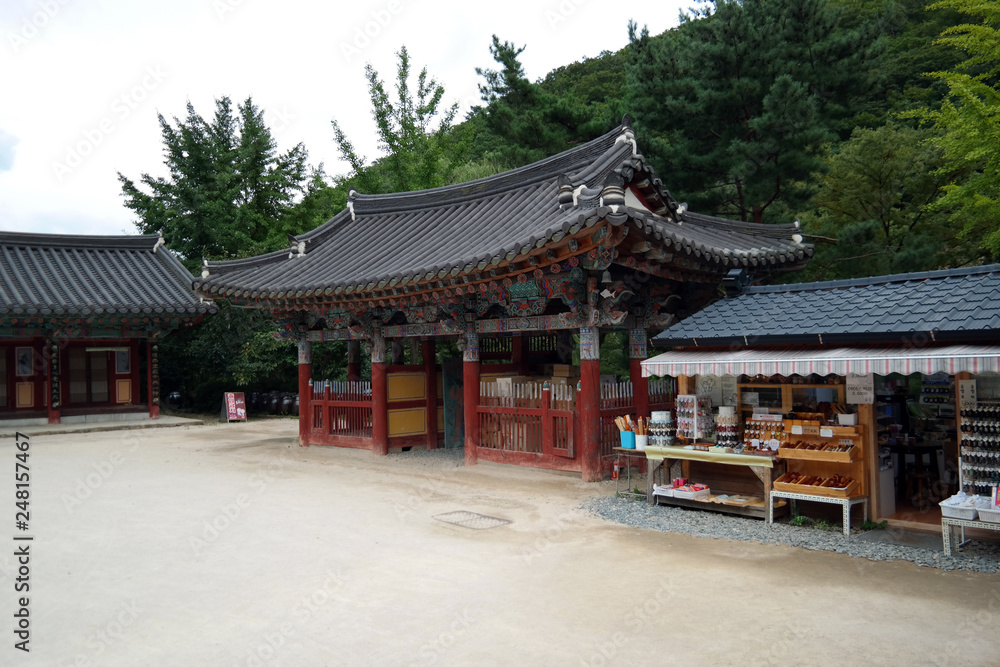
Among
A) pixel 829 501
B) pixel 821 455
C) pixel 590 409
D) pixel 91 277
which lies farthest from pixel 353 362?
pixel 829 501

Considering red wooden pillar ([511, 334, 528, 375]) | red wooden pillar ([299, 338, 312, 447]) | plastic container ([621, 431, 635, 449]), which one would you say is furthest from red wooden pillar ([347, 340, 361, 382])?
plastic container ([621, 431, 635, 449])

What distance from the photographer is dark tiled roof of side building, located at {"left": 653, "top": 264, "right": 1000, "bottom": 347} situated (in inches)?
274

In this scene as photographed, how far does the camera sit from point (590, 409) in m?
10.6

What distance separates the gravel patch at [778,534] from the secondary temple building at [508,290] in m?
1.87

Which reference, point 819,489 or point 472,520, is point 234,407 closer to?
point 472,520

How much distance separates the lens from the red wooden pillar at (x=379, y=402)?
14.1m

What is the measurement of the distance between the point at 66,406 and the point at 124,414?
1727 mm

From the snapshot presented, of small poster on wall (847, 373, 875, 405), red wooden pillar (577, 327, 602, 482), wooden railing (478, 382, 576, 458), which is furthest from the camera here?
wooden railing (478, 382, 576, 458)

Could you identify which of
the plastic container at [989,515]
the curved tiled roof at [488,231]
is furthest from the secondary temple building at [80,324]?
the plastic container at [989,515]

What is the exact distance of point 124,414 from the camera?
72.3 feet

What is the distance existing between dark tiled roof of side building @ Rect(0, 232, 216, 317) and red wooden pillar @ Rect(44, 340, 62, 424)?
1741 mm

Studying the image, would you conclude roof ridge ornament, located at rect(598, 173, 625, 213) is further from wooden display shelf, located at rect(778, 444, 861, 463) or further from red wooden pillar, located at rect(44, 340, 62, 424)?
red wooden pillar, located at rect(44, 340, 62, 424)

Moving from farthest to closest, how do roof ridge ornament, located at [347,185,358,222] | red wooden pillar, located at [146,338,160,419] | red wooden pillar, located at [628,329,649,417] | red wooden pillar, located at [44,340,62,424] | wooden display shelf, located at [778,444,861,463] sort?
red wooden pillar, located at [146,338,160,419] → red wooden pillar, located at [44,340,62,424] → roof ridge ornament, located at [347,185,358,222] → red wooden pillar, located at [628,329,649,417] → wooden display shelf, located at [778,444,861,463]

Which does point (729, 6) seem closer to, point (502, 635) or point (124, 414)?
point (502, 635)
